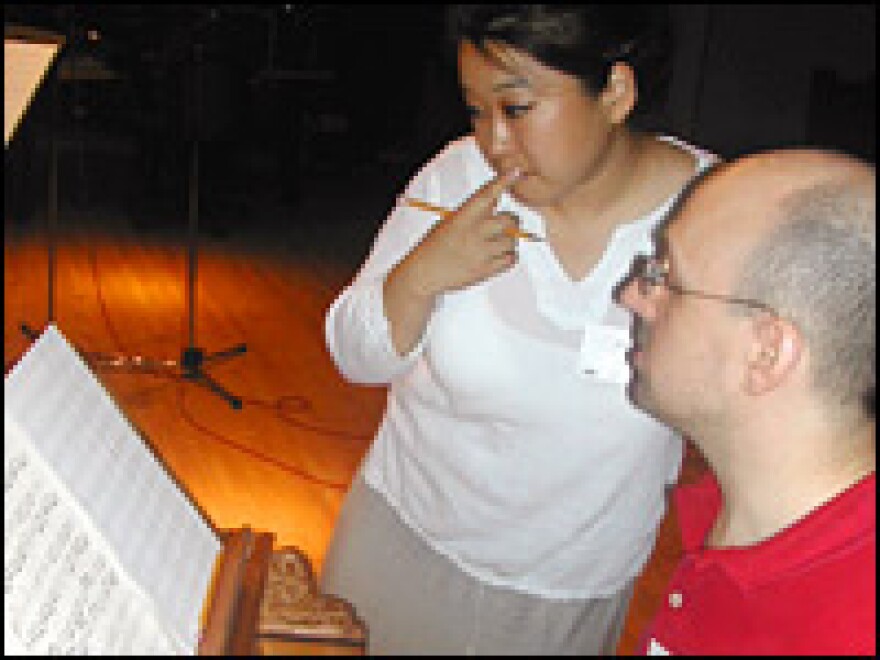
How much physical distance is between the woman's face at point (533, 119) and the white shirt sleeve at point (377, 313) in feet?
0.47

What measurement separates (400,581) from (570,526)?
252 mm

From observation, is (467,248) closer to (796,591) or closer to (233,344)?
(796,591)

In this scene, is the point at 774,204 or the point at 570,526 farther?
the point at 570,526

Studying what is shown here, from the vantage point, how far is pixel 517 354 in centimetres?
145

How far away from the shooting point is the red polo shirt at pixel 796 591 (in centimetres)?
99

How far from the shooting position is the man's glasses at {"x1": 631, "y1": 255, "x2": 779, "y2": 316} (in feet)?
3.56

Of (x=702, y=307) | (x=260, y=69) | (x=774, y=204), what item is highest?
(x=774, y=204)

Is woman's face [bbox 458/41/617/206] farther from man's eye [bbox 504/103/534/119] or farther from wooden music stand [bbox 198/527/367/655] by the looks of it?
wooden music stand [bbox 198/527/367/655]

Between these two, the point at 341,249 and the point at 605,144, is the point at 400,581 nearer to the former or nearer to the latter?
the point at 605,144

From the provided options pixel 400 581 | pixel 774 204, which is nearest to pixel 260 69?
pixel 400 581

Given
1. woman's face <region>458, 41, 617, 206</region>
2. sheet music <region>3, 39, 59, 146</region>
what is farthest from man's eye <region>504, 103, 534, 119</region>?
sheet music <region>3, 39, 59, 146</region>

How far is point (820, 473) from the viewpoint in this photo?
1101mm

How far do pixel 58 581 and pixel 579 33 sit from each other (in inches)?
33.2

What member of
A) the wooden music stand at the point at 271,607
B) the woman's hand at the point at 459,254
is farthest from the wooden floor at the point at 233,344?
the wooden music stand at the point at 271,607
